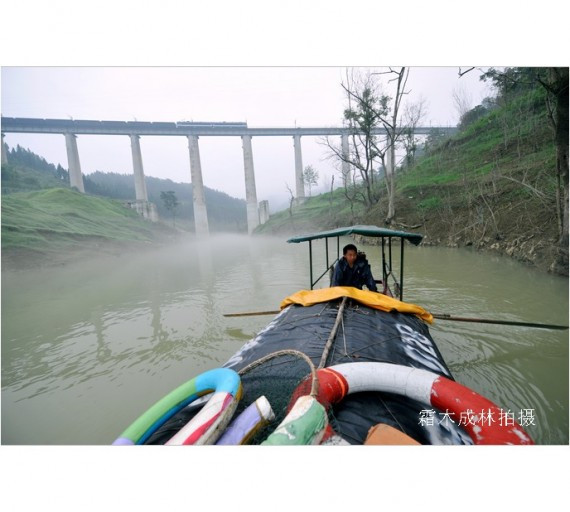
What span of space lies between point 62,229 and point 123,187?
207ft

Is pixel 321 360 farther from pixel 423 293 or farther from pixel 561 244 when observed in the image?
pixel 561 244

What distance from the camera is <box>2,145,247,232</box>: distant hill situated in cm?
3463

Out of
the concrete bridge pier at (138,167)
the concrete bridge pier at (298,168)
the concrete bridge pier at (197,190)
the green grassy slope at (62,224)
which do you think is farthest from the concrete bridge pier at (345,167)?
the concrete bridge pier at (138,167)

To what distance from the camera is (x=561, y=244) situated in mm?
6770

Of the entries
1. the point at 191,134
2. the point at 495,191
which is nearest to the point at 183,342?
the point at 495,191

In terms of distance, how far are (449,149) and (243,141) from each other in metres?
27.7

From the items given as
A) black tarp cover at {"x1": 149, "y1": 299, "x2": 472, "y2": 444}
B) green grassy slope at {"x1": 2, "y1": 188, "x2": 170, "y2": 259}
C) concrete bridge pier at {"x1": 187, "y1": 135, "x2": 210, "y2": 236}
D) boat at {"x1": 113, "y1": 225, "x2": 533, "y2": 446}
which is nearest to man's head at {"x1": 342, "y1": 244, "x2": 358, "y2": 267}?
black tarp cover at {"x1": 149, "y1": 299, "x2": 472, "y2": 444}

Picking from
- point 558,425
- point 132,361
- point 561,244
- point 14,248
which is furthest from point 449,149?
point 14,248

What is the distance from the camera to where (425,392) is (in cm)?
183

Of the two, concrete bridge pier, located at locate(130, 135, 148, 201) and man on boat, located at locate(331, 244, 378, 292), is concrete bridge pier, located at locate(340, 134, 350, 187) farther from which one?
concrete bridge pier, located at locate(130, 135, 148, 201)

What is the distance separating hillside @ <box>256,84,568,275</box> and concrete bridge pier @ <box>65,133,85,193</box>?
35401 millimetres

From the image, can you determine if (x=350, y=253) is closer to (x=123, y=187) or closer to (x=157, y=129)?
(x=157, y=129)

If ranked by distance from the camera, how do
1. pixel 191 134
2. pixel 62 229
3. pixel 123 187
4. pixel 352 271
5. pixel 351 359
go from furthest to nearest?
pixel 123 187 < pixel 191 134 < pixel 62 229 < pixel 352 271 < pixel 351 359

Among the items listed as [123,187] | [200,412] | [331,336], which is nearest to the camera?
[200,412]
